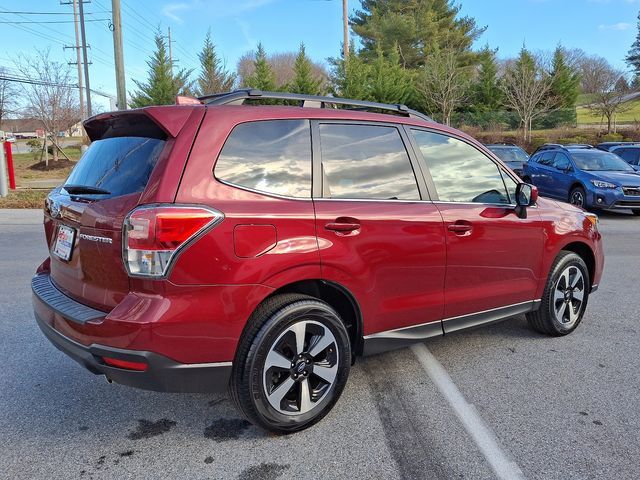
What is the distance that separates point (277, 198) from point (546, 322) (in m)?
2.78

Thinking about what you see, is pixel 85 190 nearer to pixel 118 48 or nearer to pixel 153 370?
pixel 153 370

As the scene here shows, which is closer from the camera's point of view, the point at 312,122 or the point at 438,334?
the point at 312,122

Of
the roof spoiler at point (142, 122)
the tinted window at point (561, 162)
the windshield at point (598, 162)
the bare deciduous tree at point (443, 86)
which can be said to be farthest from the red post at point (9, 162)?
the bare deciduous tree at point (443, 86)

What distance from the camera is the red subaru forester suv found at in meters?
2.59

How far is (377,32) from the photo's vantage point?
43531mm

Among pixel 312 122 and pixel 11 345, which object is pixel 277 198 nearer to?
pixel 312 122

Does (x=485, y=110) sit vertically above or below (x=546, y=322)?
above

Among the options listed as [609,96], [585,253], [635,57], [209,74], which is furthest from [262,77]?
[635,57]

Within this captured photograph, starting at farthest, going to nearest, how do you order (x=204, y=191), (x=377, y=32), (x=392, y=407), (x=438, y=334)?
(x=377, y=32)
(x=438, y=334)
(x=392, y=407)
(x=204, y=191)

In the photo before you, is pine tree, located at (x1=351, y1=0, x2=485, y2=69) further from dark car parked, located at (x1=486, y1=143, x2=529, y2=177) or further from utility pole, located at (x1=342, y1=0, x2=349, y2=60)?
dark car parked, located at (x1=486, y1=143, x2=529, y2=177)

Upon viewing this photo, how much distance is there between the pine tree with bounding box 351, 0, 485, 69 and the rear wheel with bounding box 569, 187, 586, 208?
98.1 feet

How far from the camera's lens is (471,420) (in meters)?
3.13

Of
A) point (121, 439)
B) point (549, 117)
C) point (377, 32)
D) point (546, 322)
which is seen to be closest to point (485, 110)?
point (549, 117)

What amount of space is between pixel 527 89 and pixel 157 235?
35438 millimetres
